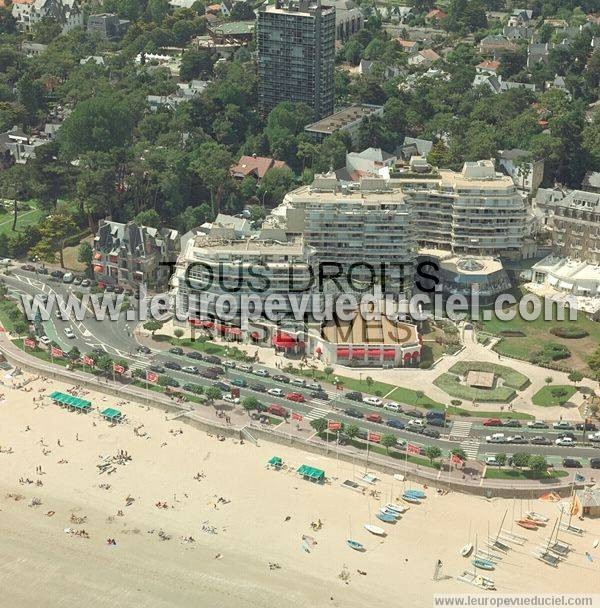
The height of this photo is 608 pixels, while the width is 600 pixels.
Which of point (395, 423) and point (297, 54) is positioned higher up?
point (297, 54)

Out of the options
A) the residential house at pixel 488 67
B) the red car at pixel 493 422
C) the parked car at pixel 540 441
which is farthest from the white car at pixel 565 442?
the residential house at pixel 488 67

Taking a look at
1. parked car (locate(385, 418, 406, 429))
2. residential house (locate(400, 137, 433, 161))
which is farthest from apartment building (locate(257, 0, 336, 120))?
parked car (locate(385, 418, 406, 429))

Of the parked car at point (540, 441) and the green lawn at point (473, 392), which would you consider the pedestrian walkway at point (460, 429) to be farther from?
the parked car at point (540, 441)

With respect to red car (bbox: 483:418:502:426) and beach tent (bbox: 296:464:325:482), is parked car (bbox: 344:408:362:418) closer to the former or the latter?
beach tent (bbox: 296:464:325:482)

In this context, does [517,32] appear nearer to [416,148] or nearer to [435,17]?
[435,17]

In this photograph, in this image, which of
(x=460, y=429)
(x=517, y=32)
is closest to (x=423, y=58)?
(x=517, y=32)
